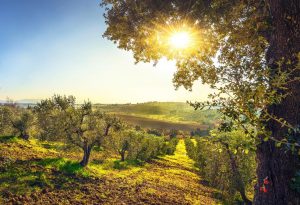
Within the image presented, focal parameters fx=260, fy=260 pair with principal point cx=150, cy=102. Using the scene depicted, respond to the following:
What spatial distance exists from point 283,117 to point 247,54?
3428mm

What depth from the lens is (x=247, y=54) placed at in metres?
9.16

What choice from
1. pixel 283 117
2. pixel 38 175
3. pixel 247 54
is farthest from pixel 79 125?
pixel 283 117

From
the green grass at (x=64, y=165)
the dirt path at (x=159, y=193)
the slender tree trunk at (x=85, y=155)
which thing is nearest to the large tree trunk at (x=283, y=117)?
the dirt path at (x=159, y=193)

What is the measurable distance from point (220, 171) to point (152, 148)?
78.6ft

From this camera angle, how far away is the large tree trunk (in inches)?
245

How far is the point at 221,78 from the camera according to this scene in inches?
222

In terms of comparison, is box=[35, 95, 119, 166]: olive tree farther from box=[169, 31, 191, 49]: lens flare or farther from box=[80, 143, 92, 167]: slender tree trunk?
box=[169, 31, 191, 49]: lens flare

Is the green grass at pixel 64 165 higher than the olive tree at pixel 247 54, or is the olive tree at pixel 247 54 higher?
the olive tree at pixel 247 54

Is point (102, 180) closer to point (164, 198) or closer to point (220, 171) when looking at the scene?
point (164, 198)

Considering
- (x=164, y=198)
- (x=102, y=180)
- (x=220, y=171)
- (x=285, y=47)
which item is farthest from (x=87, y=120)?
(x=285, y=47)

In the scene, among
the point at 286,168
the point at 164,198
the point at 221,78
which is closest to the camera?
the point at 221,78

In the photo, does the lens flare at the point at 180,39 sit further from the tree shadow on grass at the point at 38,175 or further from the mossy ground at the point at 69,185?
the tree shadow on grass at the point at 38,175

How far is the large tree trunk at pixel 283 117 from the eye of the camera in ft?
20.4

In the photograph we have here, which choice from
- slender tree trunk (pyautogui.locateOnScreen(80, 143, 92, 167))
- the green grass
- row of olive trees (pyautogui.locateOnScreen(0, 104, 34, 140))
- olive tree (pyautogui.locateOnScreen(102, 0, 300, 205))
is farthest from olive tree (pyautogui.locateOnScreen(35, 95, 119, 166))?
olive tree (pyautogui.locateOnScreen(102, 0, 300, 205))
